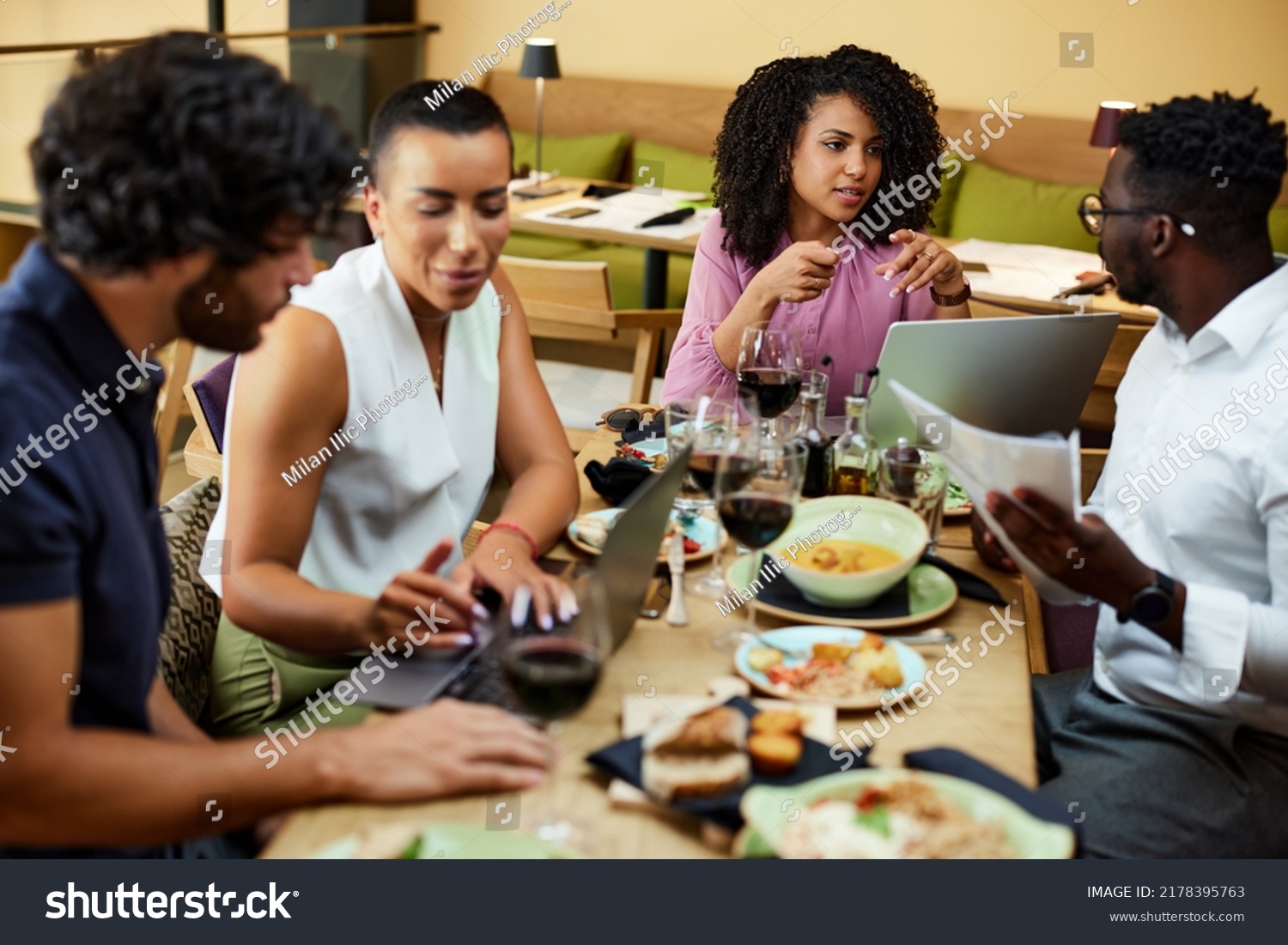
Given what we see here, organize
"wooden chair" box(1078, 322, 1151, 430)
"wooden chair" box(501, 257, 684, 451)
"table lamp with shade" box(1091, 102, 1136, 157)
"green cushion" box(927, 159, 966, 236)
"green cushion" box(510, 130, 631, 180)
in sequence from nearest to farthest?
1. "wooden chair" box(1078, 322, 1151, 430)
2. "wooden chair" box(501, 257, 684, 451)
3. "table lamp with shade" box(1091, 102, 1136, 157)
4. "green cushion" box(927, 159, 966, 236)
5. "green cushion" box(510, 130, 631, 180)

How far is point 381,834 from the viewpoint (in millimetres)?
1017

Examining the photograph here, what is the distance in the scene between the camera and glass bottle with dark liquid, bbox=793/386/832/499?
180cm

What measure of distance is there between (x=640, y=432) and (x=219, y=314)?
Result: 38.3 inches

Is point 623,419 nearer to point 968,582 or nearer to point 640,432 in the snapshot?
point 640,432

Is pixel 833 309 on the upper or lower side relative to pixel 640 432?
upper

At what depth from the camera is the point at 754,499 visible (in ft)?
4.47

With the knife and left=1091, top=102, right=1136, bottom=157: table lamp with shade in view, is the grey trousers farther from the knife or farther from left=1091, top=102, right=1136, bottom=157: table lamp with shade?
left=1091, top=102, right=1136, bottom=157: table lamp with shade

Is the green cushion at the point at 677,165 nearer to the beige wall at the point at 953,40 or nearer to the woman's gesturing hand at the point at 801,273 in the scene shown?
the beige wall at the point at 953,40

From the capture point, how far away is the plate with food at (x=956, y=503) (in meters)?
1.82

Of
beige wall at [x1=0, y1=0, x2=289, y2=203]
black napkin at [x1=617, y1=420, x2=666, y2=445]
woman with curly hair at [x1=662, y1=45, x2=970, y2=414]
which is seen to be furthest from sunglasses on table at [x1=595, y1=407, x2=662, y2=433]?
beige wall at [x1=0, y1=0, x2=289, y2=203]

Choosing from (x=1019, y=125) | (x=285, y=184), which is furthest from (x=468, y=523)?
(x=1019, y=125)

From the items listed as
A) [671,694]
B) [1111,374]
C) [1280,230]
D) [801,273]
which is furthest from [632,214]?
[671,694]

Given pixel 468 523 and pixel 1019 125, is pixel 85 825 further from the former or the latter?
pixel 1019 125

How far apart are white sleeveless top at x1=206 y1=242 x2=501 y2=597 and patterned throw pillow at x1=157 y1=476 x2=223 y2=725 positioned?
3 cm
